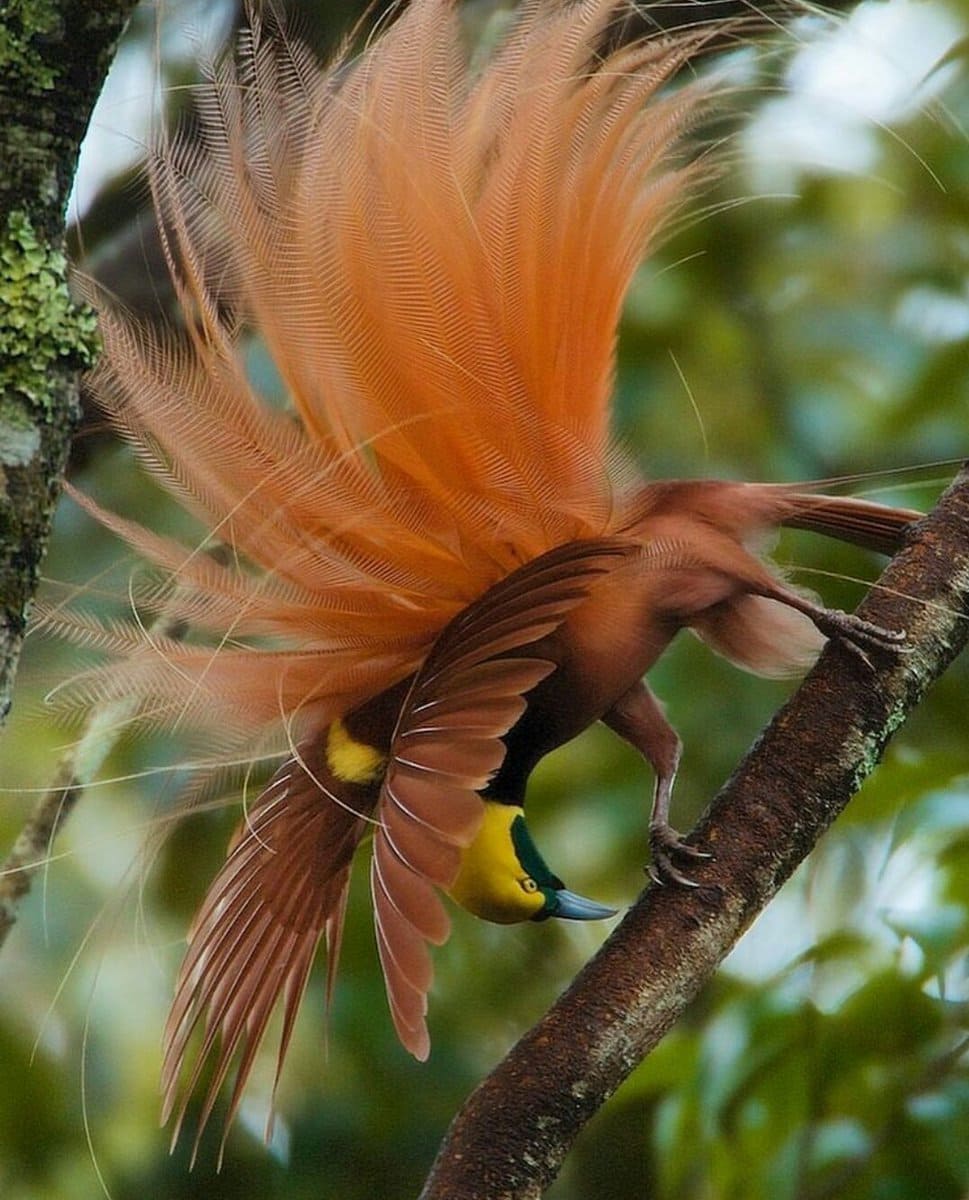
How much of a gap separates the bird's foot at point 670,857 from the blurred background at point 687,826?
584 mm

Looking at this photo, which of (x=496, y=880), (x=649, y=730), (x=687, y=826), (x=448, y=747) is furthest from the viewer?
(x=687, y=826)

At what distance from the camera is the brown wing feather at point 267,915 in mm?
1428

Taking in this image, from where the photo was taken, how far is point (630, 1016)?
1.23 meters

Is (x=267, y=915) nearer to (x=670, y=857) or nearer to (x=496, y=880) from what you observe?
(x=496, y=880)

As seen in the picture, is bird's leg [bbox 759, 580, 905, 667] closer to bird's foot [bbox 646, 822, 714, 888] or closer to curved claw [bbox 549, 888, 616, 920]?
bird's foot [bbox 646, 822, 714, 888]

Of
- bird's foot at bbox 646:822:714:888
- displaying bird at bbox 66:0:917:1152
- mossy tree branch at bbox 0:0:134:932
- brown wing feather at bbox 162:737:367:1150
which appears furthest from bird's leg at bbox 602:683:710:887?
mossy tree branch at bbox 0:0:134:932

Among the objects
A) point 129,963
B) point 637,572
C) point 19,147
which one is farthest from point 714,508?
point 129,963

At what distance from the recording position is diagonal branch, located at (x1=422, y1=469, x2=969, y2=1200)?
3.96ft

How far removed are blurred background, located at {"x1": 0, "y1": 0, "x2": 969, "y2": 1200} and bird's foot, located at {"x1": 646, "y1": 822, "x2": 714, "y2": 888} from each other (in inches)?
23.0

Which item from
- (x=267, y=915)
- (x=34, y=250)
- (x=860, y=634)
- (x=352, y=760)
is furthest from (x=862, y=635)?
(x=34, y=250)

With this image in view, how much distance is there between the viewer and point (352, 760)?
1490 mm

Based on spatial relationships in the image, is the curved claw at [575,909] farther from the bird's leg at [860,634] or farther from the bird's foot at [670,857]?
the bird's leg at [860,634]

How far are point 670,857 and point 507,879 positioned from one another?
0.18m

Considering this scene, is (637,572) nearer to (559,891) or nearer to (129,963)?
(559,891)
